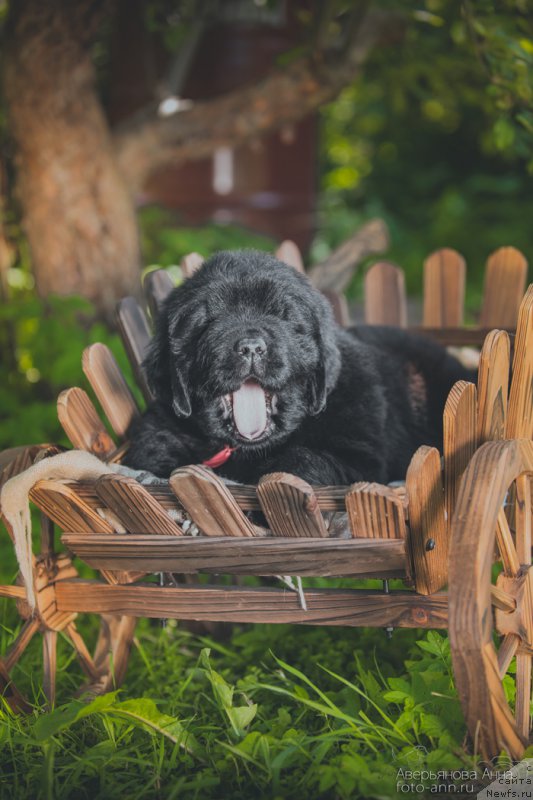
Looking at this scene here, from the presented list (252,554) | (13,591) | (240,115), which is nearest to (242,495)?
(252,554)

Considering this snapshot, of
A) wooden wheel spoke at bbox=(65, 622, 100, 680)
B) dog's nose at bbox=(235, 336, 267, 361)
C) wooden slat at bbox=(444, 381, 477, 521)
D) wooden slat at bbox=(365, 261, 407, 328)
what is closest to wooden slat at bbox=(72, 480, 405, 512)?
wooden slat at bbox=(444, 381, 477, 521)

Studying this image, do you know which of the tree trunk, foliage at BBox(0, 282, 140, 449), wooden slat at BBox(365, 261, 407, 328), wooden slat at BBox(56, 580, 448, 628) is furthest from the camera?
the tree trunk

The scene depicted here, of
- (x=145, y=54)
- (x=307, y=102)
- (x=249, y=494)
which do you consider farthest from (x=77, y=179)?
(x=249, y=494)

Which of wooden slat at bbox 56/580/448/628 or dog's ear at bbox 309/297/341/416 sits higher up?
dog's ear at bbox 309/297/341/416

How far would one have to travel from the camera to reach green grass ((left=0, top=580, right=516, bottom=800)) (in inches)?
98.8

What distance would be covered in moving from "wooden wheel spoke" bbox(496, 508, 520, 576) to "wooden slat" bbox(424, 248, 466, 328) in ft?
7.48

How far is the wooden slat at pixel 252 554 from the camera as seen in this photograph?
2543 millimetres

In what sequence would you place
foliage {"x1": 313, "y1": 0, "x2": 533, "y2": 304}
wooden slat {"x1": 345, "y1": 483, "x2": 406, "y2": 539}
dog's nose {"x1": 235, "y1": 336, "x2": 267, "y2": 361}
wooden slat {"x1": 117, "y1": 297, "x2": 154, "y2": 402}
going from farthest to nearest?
1. foliage {"x1": 313, "y1": 0, "x2": 533, "y2": 304}
2. wooden slat {"x1": 117, "y1": 297, "x2": 154, "y2": 402}
3. dog's nose {"x1": 235, "y1": 336, "x2": 267, "y2": 361}
4. wooden slat {"x1": 345, "y1": 483, "x2": 406, "y2": 539}

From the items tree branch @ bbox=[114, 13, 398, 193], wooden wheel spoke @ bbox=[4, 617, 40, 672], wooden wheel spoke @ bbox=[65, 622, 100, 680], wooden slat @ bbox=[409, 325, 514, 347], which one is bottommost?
wooden wheel spoke @ bbox=[65, 622, 100, 680]

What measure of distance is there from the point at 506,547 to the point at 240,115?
4359 mm

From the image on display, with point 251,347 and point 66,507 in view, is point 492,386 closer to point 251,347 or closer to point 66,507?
point 251,347

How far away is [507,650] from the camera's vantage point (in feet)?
8.50

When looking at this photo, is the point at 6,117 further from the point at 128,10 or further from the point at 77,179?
the point at 128,10

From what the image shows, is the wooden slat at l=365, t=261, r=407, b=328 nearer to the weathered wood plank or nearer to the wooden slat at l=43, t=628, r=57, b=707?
the weathered wood plank
